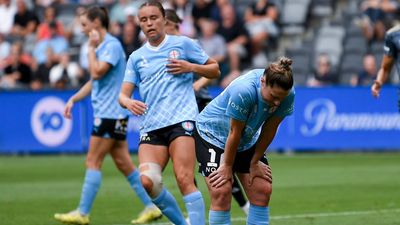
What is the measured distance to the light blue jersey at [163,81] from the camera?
33.2ft

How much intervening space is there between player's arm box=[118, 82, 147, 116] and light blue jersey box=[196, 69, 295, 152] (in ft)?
2.02

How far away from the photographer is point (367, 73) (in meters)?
23.2

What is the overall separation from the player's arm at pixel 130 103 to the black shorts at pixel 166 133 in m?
0.42

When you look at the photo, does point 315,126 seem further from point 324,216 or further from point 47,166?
point 324,216

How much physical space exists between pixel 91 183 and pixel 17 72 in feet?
46.7

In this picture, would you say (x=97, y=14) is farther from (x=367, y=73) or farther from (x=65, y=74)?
(x=65, y=74)

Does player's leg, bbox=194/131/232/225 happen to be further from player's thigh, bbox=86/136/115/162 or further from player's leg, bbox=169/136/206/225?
player's thigh, bbox=86/136/115/162

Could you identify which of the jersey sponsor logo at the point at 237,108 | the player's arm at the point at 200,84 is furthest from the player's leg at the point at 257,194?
the player's arm at the point at 200,84

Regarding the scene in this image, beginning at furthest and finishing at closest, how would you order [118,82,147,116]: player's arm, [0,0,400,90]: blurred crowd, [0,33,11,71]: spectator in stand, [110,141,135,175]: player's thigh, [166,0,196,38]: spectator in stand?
1. [0,33,11,71]: spectator in stand
2. [166,0,196,38]: spectator in stand
3. [0,0,400,90]: blurred crowd
4. [110,141,135,175]: player's thigh
5. [118,82,147,116]: player's arm

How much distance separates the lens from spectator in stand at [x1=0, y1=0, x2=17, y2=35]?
93.7 feet

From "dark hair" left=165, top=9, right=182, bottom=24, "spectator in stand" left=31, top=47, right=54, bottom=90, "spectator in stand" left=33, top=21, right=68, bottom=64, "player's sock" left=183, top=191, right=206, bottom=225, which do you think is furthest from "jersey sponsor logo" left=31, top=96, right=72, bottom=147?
"player's sock" left=183, top=191, right=206, bottom=225

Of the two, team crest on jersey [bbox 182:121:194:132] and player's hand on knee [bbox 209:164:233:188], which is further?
team crest on jersey [bbox 182:121:194:132]

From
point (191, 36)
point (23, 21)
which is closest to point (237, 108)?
point (191, 36)

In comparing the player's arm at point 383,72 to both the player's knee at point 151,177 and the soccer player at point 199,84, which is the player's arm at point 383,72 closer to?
the soccer player at point 199,84
